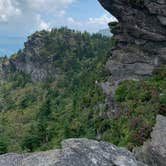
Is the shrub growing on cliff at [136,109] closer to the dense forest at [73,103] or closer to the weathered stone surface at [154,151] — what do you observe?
the dense forest at [73,103]

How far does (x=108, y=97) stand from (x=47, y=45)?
94.0 meters

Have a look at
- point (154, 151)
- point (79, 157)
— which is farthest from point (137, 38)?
point (79, 157)

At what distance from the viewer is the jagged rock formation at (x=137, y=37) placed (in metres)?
53.6

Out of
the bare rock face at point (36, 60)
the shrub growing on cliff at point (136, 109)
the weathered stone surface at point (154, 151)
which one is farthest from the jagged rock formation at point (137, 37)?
the bare rock face at point (36, 60)

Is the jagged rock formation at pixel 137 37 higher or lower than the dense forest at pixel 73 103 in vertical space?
higher

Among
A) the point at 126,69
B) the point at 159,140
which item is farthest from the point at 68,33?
the point at 159,140

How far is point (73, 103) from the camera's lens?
77.9 metres

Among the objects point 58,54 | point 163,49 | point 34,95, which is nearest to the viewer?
point 163,49

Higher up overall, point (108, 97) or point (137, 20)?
point (137, 20)

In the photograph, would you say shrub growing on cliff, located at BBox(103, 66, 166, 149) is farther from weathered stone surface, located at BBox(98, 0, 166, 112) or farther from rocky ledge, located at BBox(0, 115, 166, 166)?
weathered stone surface, located at BBox(98, 0, 166, 112)

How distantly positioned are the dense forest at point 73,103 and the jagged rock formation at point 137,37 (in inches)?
141

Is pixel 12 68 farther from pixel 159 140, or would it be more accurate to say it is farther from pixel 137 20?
pixel 159 140

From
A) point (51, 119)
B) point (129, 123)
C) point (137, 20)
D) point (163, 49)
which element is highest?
point (137, 20)

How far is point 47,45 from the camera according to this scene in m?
138
